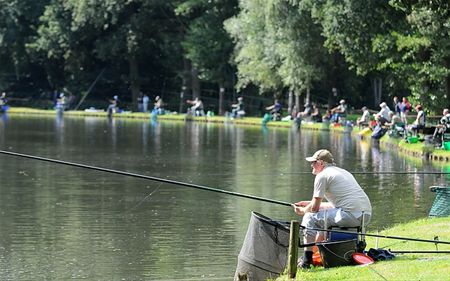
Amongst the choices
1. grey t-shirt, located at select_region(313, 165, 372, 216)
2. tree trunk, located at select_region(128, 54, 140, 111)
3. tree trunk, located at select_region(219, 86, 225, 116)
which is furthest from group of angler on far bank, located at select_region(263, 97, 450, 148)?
grey t-shirt, located at select_region(313, 165, 372, 216)

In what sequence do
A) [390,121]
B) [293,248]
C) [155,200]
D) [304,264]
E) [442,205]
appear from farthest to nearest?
[390,121], [155,200], [442,205], [304,264], [293,248]

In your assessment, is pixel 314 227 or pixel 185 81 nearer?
pixel 314 227

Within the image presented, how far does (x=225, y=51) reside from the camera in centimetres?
7994

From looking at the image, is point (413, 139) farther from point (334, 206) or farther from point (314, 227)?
point (314, 227)

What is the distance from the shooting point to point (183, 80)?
86875mm

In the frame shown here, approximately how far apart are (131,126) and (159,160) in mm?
29584

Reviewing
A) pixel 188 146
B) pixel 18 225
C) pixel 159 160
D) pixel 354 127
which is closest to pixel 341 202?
pixel 18 225

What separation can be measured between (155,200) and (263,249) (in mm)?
11732

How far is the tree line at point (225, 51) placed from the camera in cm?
4806

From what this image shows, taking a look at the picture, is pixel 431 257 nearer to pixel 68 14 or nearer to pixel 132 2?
pixel 132 2

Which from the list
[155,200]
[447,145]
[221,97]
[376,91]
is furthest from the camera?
[221,97]

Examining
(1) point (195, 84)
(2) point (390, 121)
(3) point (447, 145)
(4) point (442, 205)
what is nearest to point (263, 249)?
(4) point (442, 205)

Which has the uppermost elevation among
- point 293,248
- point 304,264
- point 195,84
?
point 195,84

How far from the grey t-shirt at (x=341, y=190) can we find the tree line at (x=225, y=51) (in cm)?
3041
